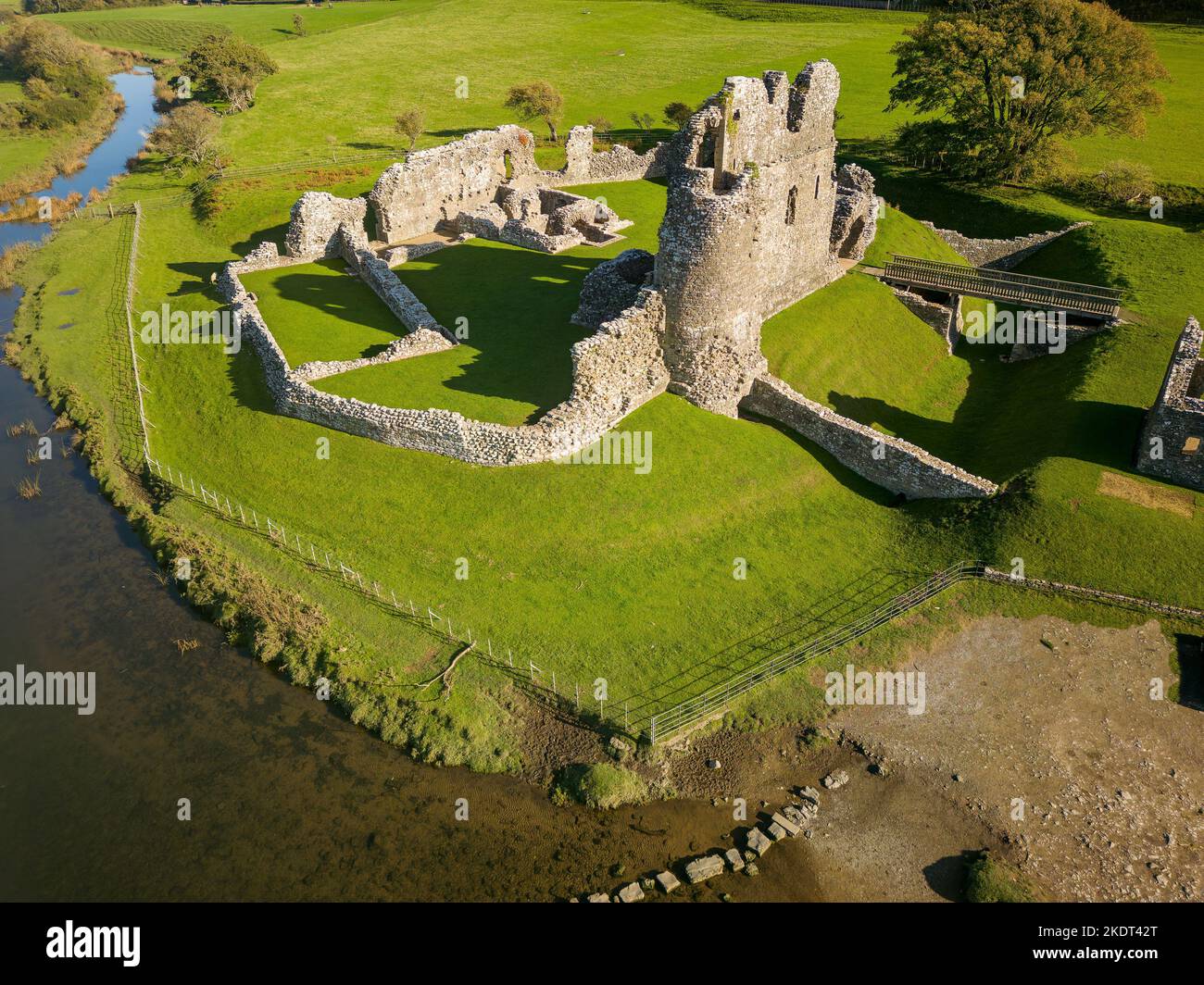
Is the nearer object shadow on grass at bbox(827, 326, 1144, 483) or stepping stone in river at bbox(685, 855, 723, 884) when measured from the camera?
stepping stone in river at bbox(685, 855, 723, 884)

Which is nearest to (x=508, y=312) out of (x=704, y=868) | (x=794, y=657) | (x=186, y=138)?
(x=794, y=657)

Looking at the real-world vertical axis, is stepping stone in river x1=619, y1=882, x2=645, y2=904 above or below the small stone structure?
below

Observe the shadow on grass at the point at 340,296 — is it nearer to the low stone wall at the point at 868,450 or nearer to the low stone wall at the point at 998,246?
the low stone wall at the point at 868,450

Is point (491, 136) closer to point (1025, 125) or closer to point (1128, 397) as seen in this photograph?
point (1025, 125)

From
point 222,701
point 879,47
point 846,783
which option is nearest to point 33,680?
point 222,701

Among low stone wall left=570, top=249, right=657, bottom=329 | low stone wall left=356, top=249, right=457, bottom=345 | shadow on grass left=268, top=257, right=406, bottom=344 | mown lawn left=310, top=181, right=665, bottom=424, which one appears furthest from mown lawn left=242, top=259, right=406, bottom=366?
low stone wall left=570, top=249, right=657, bottom=329

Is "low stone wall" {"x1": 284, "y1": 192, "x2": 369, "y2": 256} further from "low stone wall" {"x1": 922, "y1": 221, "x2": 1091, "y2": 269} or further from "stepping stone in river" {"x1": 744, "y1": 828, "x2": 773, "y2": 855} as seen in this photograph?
"stepping stone in river" {"x1": 744, "y1": 828, "x2": 773, "y2": 855}
